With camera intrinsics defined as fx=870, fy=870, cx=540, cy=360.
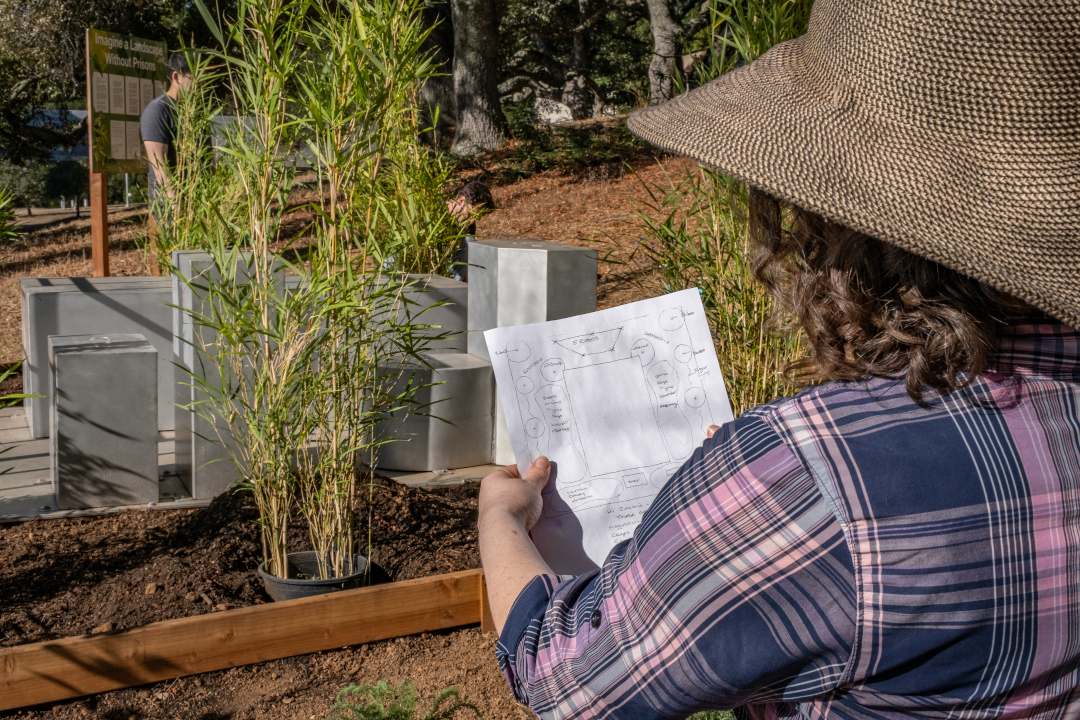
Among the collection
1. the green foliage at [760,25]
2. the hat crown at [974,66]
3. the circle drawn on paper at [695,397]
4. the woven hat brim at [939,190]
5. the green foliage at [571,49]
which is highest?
the green foliage at [571,49]

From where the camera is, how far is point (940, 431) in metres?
0.78

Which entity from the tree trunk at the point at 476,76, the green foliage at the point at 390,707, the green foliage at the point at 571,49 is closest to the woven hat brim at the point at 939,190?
the green foliage at the point at 390,707

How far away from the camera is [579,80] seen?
26359 millimetres

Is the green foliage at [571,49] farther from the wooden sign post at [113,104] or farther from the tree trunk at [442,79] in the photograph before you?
the wooden sign post at [113,104]

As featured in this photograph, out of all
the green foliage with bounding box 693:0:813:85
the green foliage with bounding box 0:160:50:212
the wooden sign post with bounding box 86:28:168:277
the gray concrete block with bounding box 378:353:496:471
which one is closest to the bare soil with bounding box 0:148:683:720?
the gray concrete block with bounding box 378:353:496:471

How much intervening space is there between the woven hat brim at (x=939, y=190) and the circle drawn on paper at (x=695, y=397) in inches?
28.1

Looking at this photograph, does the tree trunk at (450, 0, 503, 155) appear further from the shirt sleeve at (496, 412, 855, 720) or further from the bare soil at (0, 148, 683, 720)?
the shirt sleeve at (496, 412, 855, 720)

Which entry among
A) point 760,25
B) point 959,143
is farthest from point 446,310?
point 959,143

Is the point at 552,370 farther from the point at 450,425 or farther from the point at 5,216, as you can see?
the point at 5,216

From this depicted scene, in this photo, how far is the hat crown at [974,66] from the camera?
0.72 metres

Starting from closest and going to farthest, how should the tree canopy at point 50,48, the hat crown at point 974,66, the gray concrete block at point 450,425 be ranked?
1. the hat crown at point 974,66
2. the gray concrete block at point 450,425
3. the tree canopy at point 50,48

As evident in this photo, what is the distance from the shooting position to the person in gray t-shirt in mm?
6047

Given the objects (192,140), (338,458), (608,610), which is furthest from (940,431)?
(192,140)

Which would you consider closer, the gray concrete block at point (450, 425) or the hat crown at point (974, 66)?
the hat crown at point (974, 66)
